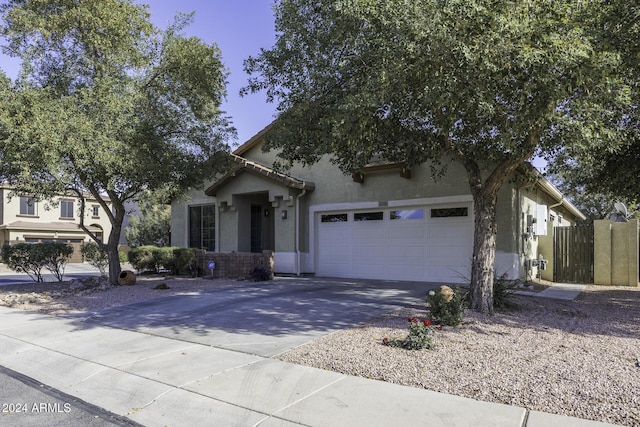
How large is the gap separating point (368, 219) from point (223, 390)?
1106 centimetres

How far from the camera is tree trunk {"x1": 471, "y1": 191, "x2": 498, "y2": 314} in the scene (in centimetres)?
856

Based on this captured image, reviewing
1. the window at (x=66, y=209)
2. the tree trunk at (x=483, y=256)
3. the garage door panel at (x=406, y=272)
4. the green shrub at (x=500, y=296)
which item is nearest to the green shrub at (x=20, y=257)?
the garage door panel at (x=406, y=272)

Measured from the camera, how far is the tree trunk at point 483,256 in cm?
856

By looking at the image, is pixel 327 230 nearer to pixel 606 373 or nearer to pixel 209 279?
pixel 209 279

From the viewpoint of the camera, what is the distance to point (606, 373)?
5.20 metres

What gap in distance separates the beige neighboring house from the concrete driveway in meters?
26.7

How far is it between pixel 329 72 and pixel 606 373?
6.72 m

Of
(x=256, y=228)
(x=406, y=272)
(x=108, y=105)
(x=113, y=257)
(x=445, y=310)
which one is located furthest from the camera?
(x=256, y=228)

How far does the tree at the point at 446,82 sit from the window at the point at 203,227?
32.0 feet

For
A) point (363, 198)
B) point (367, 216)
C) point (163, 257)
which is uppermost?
point (363, 198)

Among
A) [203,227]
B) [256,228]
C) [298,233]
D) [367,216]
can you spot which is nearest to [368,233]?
[367,216]

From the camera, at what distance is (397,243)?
14.9 metres

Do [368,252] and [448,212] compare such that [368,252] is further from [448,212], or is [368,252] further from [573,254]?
[573,254]

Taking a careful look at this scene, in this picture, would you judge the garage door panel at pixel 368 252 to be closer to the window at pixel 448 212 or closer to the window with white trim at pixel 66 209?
the window at pixel 448 212
